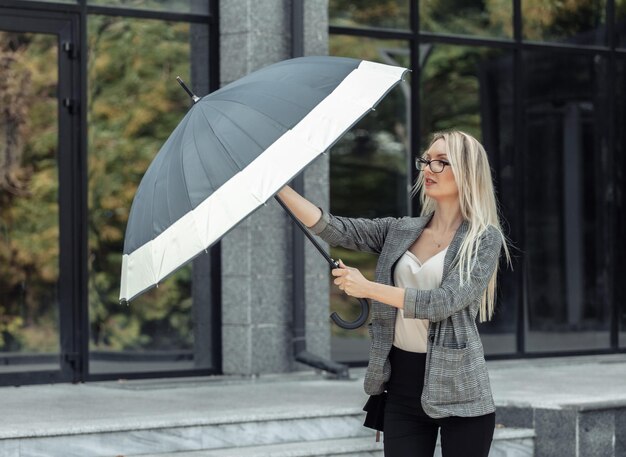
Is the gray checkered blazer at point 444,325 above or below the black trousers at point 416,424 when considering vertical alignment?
above

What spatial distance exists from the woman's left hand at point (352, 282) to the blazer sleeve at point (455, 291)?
0.16 metres

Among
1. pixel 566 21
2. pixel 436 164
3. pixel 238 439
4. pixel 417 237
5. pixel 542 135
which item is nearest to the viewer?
pixel 436 164

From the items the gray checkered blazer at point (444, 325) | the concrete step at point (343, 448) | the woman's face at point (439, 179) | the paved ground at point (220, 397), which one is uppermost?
the woman's face at point (439, 179)

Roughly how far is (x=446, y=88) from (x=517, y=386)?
3169 mm

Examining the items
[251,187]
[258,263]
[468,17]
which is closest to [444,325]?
[251,187]

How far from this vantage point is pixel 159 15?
9.50 meters

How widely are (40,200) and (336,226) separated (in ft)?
17.1

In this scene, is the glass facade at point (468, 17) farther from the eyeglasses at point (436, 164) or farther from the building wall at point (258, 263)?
the eyeglasses at point (436, 164)

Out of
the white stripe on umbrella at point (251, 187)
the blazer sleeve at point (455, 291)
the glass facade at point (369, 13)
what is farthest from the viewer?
the glass facade at point (369, 13)

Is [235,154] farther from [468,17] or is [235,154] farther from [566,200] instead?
[566,200]

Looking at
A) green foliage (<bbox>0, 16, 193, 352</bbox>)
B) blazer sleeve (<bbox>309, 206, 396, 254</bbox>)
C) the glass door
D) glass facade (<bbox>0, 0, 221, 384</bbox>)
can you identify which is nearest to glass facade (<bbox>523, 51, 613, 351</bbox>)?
green foliage (<bbox>0, 16, 193, 352</bbox>)

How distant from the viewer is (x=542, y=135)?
1141cm

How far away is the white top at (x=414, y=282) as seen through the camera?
4270 mm

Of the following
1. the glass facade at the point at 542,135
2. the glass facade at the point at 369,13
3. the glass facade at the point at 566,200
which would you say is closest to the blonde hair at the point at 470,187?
the glass facade at the point at 369,13
